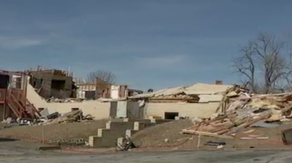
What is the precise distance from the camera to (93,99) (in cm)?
7181

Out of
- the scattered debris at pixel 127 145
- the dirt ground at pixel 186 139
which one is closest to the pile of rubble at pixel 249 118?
the dirt ground at pixel 186 139

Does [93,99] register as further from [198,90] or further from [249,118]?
[249,118]

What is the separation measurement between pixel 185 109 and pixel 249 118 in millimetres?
18136

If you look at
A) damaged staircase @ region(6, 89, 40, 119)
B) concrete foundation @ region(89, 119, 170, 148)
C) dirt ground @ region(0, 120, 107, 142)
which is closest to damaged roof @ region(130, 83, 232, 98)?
dirt ground @ region(0, 120, 107, 142)

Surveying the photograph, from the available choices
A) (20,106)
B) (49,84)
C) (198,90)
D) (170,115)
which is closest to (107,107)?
(170,115)

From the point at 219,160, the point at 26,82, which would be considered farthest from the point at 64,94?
the point at 219,160

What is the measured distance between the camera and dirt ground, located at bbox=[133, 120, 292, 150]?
83.6 feet

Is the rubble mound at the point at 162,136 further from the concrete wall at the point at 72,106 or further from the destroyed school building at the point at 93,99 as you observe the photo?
the concrete wall at the point at 72,106

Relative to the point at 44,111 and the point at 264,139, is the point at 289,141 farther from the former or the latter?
the point at 44,111

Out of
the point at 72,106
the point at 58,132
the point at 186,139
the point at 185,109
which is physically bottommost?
the point at 58,132

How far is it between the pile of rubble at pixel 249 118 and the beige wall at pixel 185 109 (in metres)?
6.84

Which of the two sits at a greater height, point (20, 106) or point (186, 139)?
point (20, 106)

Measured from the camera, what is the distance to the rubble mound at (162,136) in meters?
29.6

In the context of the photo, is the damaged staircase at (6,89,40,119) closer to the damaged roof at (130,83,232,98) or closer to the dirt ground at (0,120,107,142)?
the damaged roof at (130,83,232,98)
